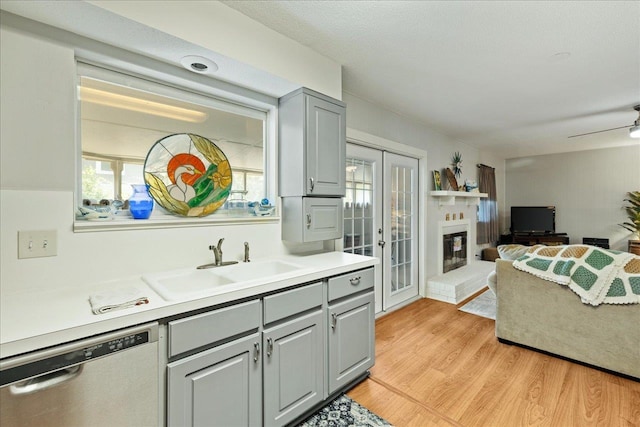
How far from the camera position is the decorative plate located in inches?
73.8

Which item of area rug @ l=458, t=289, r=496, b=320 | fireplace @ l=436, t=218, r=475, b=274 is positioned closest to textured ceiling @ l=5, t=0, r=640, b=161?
fireplace @ l=436, t=218, r=475, b=274

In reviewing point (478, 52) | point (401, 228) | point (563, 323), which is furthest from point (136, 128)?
point (563, 323)

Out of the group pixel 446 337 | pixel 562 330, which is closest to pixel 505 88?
pixel 562 330

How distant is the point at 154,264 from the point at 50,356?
787 mm

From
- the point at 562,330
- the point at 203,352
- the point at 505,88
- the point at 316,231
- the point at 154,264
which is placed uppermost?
the point at 505,88

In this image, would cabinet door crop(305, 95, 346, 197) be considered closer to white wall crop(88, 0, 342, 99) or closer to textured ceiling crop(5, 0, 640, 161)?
white wall crop(88, 0, 342, 99)

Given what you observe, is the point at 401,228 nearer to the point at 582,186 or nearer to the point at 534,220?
the point at 534,220

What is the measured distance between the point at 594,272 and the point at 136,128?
3420mm

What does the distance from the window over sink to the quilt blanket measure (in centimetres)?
258

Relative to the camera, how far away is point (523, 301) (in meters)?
2.69

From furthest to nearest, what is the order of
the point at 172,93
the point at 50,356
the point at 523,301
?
the point at 523,301, the point at 172,93, the point at 50,356

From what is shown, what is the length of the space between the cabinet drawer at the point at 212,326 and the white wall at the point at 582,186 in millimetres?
7673

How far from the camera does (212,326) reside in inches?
53.7

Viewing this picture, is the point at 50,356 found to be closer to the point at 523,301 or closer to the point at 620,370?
the point at 523,301
